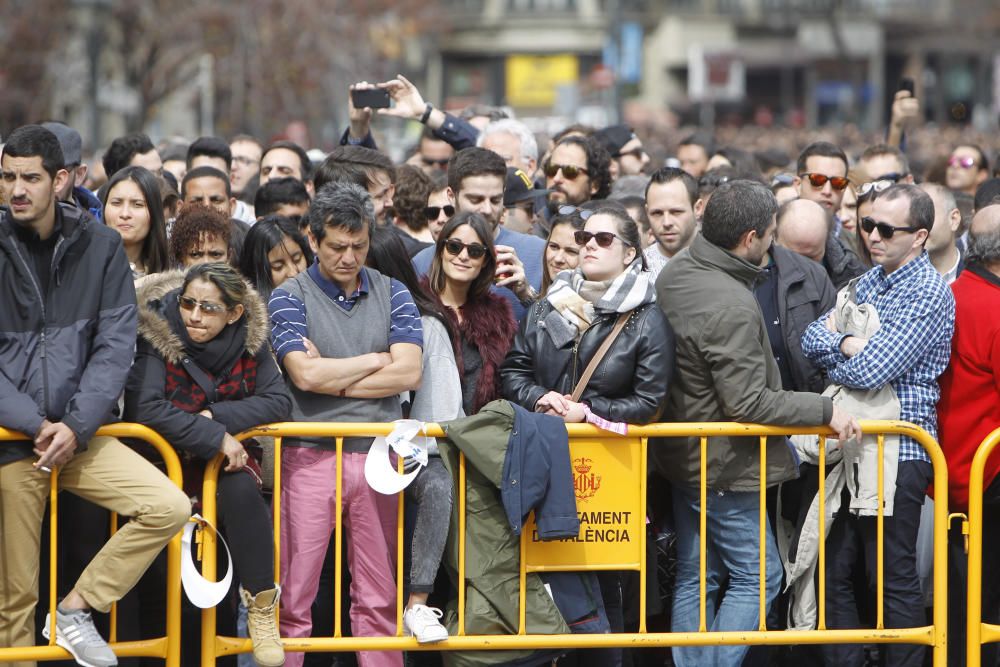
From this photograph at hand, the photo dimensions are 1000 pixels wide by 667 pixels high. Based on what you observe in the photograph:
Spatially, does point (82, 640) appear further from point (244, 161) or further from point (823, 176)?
point (244, 161)

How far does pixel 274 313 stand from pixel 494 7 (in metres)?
74.3

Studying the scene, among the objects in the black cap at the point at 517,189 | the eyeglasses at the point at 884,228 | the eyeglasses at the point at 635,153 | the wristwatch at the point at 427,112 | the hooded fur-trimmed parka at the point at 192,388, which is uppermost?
the wristwatch at the point at 427,112

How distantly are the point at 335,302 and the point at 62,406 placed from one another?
1.25 metres

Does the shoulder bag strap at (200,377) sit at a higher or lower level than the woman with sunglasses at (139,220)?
lower

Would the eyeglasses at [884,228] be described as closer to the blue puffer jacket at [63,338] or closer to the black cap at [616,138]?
the blue puffer jacket at [63,338]

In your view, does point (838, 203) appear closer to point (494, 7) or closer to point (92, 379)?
point (92, 379)

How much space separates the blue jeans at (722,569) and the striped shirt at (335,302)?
1460 millimetres

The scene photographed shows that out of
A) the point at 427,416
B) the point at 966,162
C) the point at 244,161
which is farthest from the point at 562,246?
the point at 966,162

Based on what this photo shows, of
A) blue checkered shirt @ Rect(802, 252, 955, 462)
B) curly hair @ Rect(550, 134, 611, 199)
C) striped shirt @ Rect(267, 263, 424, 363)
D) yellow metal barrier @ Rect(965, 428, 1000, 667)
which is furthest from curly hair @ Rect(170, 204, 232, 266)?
yellow metal barrier @ Rect(965, 428, 1000, 667)

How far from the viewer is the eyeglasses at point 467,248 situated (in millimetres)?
6555

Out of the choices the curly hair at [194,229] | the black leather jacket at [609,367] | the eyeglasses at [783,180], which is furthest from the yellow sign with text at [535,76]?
the black leather jacket at [609,367]

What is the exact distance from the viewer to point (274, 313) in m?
6.16

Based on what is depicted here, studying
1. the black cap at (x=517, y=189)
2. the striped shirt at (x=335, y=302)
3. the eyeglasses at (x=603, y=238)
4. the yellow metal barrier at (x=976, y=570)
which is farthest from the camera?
the black cap at (x=517, y=189)

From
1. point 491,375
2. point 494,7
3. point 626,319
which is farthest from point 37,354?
point 494,7
